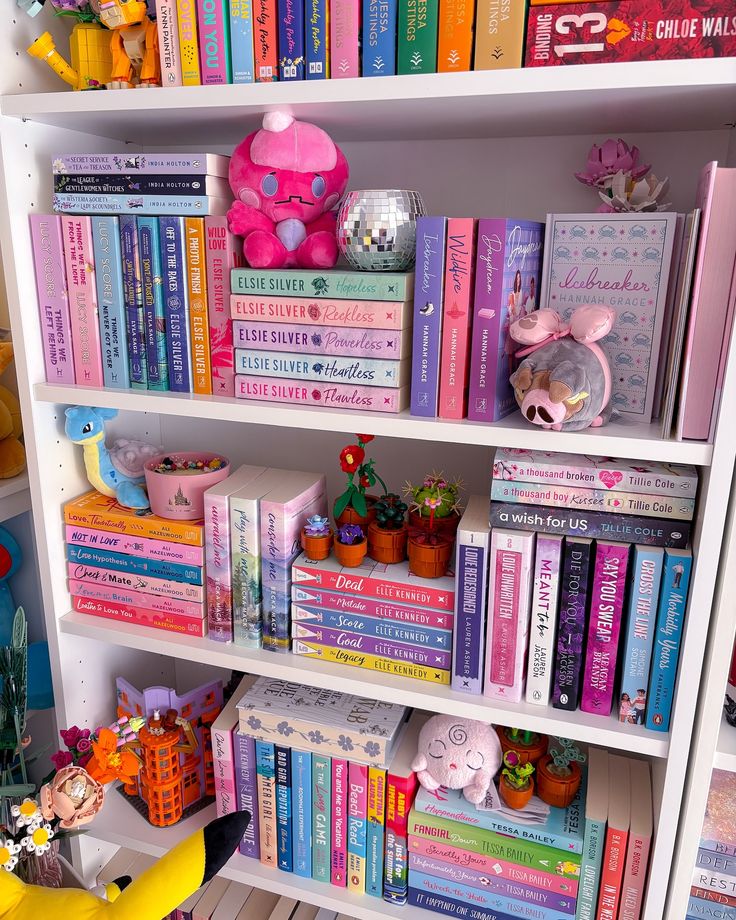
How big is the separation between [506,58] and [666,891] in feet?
3.14

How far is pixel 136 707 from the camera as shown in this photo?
1.15 metres

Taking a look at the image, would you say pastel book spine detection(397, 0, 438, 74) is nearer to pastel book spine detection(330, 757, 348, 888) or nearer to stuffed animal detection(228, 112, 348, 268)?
stuffed animal detection(228, 112, 348, 268)

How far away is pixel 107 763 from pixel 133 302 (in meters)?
0.59

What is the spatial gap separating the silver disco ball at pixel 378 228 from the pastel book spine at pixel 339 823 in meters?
0.66

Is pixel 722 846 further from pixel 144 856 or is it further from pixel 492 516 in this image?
pixel 144 856

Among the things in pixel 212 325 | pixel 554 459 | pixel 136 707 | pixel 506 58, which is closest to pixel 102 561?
pixel 136 707

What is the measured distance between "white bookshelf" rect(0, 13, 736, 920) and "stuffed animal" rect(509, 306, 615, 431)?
0.08 feet

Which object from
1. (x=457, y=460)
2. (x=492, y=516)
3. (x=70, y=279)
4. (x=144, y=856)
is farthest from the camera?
(x=144, y=856)

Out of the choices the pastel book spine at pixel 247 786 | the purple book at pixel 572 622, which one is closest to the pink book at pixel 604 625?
the purple book at pixel 572 622

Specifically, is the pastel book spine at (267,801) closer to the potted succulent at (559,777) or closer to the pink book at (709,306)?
the potted succulent at (559,777)

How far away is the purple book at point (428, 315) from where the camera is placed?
0.77 m

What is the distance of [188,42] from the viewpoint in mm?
823

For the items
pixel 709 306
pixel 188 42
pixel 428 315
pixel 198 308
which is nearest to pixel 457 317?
pixel 428 315

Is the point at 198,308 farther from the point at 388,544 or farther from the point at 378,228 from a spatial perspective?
the point at 388,544
